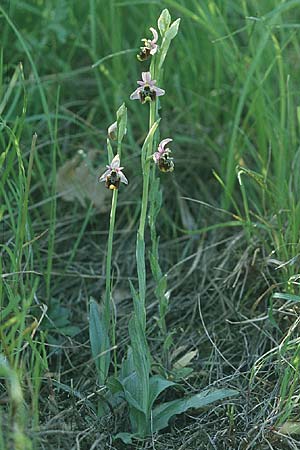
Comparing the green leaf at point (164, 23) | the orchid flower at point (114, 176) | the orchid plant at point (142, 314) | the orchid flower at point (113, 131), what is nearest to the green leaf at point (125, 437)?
the orchid plant at point (142, 314)

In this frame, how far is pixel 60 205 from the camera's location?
2402mm

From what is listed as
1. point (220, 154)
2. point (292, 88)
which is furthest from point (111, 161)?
point (292, 88)

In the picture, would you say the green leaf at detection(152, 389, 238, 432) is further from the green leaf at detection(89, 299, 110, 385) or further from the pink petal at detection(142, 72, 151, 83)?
the pink petal at detection(142, 72, 151, 83)

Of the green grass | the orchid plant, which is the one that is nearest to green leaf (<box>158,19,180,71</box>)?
the orchid plant

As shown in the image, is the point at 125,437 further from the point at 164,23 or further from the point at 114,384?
the point at 164,23

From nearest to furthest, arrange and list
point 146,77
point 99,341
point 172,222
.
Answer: point 146,77 → point 99,341 → point 172,222

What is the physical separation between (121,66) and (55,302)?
2.96 ft

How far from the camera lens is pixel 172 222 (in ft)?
7.54

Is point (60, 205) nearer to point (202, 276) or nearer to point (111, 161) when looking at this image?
point (202, 276)

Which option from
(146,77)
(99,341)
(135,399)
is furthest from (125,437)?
(146,77)

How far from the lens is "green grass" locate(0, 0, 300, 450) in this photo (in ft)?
5.36

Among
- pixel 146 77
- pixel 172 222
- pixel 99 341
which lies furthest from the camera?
pixel 172 222

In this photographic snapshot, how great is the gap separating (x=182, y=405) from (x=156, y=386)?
7 cm

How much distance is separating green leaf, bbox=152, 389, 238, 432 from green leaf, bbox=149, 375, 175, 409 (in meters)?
0.04
